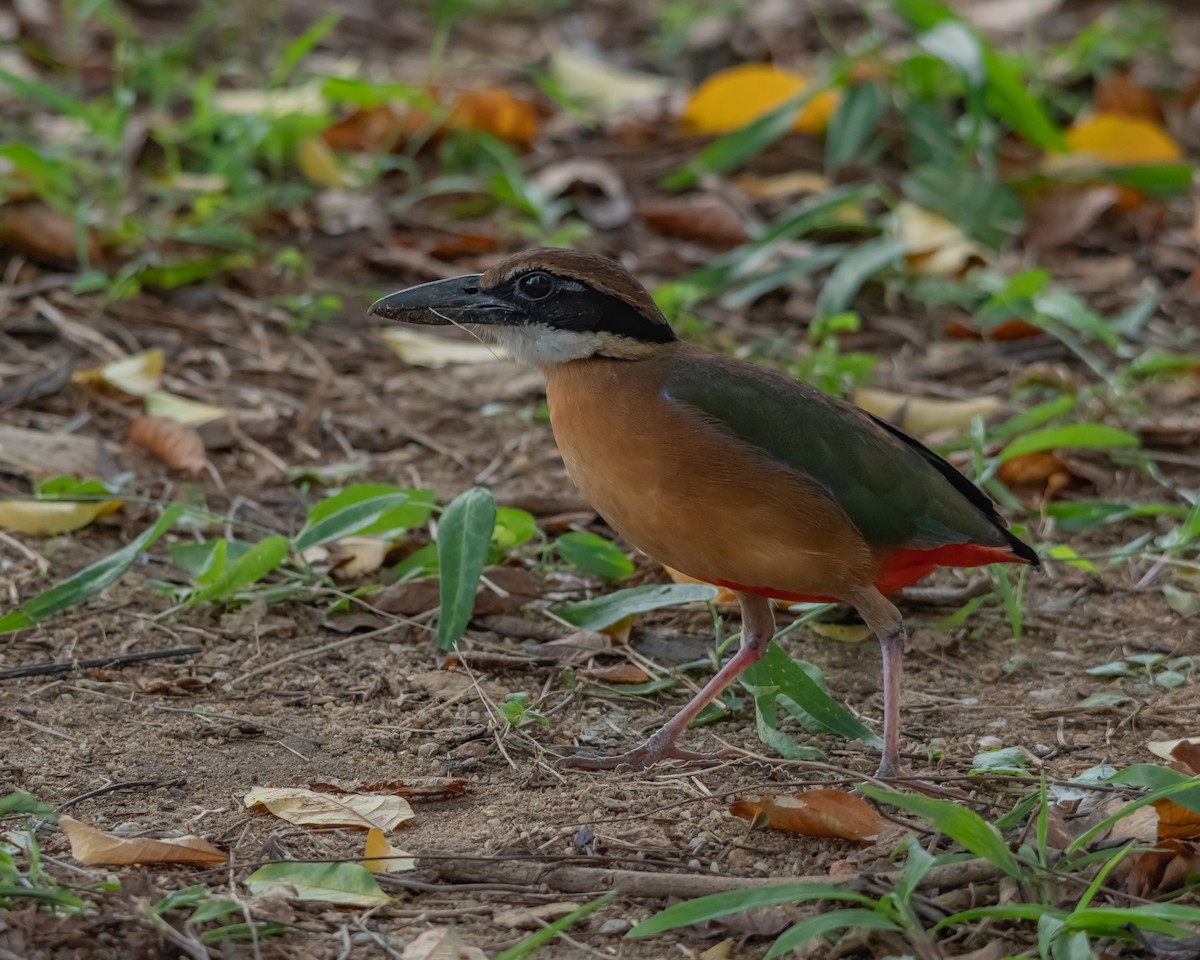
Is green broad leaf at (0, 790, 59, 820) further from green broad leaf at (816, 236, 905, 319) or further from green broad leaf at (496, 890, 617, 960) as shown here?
green broad leaf at (816, 236, 905, 319)

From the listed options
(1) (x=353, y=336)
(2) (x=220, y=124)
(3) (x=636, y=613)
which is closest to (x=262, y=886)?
(3) (x=636, y=613)

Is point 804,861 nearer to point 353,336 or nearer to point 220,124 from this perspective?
point 353,336

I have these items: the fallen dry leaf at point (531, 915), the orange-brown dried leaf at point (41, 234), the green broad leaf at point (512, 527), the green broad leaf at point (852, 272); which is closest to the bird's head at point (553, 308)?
the green broad leaf at point (512, 527)

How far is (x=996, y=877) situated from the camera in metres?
3.15

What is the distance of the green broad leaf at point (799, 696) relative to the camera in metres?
3.98

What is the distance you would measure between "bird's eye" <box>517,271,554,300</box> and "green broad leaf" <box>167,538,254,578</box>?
108 cm

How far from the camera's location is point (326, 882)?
10.2 feet

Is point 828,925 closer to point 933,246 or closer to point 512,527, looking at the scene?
point 512,527

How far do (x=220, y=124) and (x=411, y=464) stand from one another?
8.45 ft

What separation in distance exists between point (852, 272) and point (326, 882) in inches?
166

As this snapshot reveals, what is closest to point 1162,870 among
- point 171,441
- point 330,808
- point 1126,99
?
point 330,808

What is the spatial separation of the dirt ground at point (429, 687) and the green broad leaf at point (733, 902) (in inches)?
5.6

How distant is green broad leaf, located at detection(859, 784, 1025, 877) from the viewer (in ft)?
9.82

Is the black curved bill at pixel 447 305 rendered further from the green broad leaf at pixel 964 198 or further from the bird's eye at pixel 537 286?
the green broad leaf at pixel 964 198
